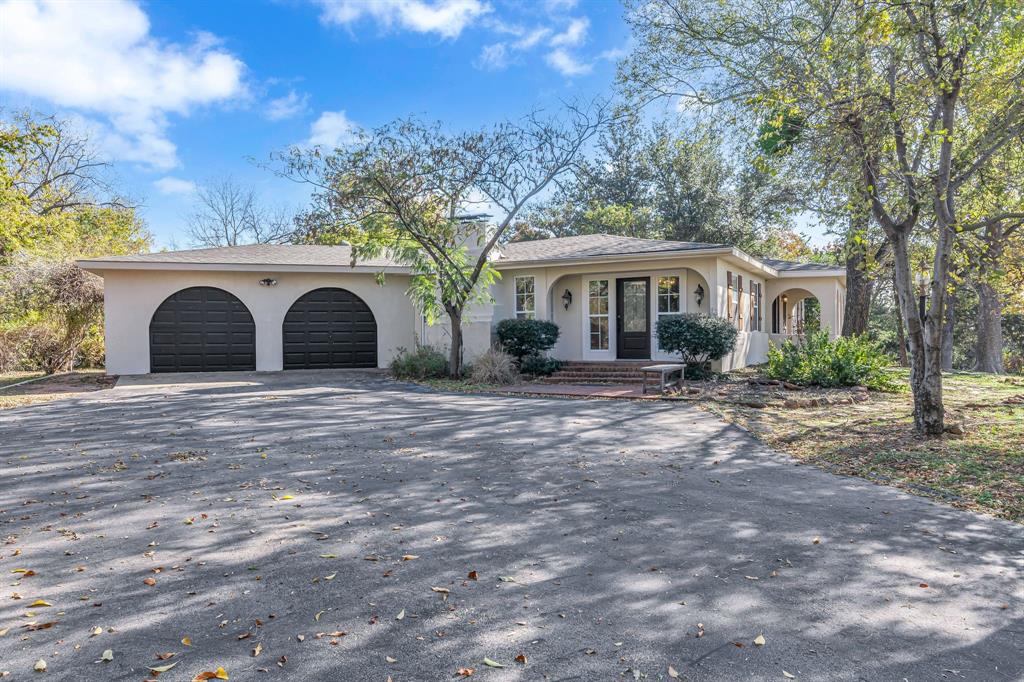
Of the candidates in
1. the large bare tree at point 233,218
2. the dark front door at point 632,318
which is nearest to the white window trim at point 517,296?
the dark front door at point 632,318

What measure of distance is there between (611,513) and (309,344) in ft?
43.0

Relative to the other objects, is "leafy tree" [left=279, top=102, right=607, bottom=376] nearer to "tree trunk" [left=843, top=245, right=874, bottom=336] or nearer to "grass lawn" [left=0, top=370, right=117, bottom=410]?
"grass lawn" [left=0, top=370, right=117, bottom=410]

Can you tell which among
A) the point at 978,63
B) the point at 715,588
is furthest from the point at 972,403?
the point at 715,588

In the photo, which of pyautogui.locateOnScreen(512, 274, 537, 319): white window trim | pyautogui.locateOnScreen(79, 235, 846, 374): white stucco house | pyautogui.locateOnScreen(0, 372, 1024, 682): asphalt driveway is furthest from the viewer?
pyautogui.locateOnScreen(512, 274, 537, 319): white window trim

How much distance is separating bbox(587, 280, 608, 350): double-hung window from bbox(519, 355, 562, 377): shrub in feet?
5.48

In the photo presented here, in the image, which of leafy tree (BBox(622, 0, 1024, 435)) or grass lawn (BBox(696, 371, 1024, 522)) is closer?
grass lawn (BBox(696, 371, 1024, 522))

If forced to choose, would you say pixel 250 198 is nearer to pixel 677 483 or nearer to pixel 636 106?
pixel 636 106

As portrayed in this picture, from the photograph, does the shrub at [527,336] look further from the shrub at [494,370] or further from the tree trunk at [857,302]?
the tree trunk at [857,302]

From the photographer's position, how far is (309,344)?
1592 cm

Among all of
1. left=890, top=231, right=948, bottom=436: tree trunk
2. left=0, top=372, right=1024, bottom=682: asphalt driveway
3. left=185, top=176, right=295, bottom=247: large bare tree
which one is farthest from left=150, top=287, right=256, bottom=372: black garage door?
left=185, top=176, right=295, bottom=247: large bare tree

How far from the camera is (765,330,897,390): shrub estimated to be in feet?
38.0

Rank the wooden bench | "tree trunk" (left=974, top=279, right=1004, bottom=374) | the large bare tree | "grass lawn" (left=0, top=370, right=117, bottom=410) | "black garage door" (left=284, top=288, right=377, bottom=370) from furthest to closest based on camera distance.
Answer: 1. the large bare tree
2. "tree trunk" (left=974, top=279, right=1004, bottom=374)
3. "black garage door" (left=284, top=288, right=377, bottom=370)
4. the wooden bench
5. "grass lawn" (left=0, top=370, right=117, bottom=410)

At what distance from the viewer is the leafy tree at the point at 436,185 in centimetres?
1224

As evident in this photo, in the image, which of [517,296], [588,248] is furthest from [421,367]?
[588,248]
